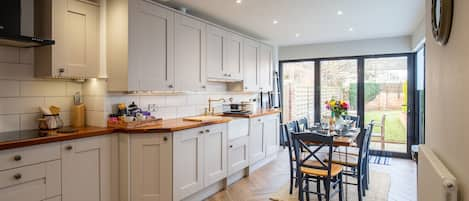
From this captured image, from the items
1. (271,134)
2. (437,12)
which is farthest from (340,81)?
(437,12)

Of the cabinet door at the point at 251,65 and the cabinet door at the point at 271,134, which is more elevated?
the cabinet door at the point at 251,65

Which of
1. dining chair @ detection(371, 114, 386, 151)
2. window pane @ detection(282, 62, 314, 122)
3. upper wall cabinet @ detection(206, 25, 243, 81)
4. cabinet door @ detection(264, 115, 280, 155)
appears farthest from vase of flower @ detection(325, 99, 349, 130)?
window pane @ detection(282, 62, 314, 122)

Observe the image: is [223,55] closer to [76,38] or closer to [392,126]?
[76,38]

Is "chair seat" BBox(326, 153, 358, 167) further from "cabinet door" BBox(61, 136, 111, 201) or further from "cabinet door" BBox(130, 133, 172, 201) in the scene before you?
"cabinet door" BBox(61, 136, 111, 201)

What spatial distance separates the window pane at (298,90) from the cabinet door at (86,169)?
4684 millimetres

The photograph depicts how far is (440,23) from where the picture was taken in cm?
143

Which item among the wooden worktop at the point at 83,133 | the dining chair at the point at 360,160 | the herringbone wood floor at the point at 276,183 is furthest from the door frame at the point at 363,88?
the wooden worktop at the point at 83,133

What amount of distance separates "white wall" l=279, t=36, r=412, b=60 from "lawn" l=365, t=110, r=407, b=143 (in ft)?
3.98

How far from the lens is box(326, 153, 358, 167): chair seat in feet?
11.1

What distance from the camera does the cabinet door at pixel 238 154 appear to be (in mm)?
3922

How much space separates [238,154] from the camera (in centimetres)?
412

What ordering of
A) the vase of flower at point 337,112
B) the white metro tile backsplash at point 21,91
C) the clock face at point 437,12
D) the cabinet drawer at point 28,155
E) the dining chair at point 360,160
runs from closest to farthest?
1. the clock face at point 437,12
2. the cabinet drawer at point 28,155
3. the white metro tile backsplash at point 21,91
4. the dining chair at point 360,160
5. the vase of flower at point 337,112

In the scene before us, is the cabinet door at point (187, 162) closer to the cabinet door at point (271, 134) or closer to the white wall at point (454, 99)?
the cabinet door at point (271, 134)

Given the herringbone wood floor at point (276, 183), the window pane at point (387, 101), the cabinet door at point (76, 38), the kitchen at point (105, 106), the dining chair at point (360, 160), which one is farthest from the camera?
the window pane at point (387, 101)
